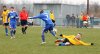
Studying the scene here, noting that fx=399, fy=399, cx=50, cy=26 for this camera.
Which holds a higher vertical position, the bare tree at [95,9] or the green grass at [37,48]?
the green grass at [37,48]

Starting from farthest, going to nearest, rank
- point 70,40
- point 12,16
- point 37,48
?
point 12,16 < point 70,40 < point 37,48

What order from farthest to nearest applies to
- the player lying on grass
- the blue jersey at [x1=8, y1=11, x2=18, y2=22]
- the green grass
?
the blue jersey at [x1=8, y1=11, x2=18, y2=22] → the player lying on grass → the green grass

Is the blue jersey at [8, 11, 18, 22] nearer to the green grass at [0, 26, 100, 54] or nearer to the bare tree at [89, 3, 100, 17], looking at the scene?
the green grass at [0, 26, 100, 54]

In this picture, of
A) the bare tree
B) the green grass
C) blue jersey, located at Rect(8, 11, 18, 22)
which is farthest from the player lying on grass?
the bare tree

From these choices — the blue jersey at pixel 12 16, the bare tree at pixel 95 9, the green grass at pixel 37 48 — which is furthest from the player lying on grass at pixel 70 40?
the bare tree at pixel 95 9

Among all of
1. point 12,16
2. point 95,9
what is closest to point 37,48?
point 12,16

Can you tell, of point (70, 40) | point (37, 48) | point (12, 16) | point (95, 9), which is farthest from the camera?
point (95, 9)

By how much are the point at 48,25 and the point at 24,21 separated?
10.9m

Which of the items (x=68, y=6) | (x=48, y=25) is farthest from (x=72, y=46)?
(x=68, y=6)

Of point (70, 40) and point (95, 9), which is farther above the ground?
point (70, 40)

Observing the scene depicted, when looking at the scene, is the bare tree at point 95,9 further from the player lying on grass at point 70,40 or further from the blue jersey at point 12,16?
the player lying on grass at point 70,40

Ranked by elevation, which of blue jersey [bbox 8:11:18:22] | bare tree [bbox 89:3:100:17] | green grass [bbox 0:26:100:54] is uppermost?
blue jersey [bbox 8:11:18:22]

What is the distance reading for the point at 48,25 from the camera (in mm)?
20141

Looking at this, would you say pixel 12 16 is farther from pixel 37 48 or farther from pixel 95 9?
pixel 95 9
